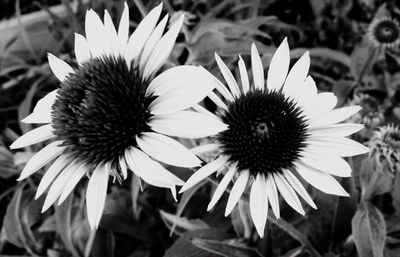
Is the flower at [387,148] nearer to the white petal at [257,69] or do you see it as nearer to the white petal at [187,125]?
the white petal at [257,69]

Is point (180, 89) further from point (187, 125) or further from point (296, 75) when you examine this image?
point (296, 75)

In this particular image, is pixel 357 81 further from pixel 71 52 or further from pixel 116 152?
pixel 71 52

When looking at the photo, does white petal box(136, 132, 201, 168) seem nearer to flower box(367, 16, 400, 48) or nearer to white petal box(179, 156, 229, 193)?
white petal box(179, 156, 229, 193)

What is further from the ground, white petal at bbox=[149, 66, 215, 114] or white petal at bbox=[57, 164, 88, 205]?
white petal at bbox=[149, 66, 215, 114]

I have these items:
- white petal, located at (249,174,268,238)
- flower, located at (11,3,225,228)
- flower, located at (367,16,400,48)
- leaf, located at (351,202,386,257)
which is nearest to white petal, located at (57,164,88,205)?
flower, located at (11,3,225,228)

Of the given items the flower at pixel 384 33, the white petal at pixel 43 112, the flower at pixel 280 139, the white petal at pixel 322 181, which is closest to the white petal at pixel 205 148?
the flower at pixel 280 139
